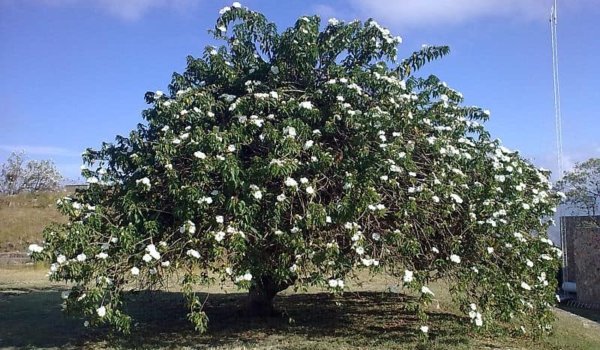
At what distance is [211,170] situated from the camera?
277 inches

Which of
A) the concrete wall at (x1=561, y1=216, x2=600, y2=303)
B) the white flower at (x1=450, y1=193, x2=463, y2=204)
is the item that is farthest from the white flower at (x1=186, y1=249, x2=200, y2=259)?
the concrete wall at (x1=561, y1=216, x2=600, y2=303)

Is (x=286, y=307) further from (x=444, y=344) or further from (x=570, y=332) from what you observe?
(x=570, y=332)

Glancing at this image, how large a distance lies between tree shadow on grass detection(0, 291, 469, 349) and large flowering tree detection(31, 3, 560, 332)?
112 cm

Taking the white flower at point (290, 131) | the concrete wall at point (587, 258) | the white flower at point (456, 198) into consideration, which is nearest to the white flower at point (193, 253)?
the white flower at point (290, 131)

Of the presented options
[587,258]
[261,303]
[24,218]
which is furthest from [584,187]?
[24,218]

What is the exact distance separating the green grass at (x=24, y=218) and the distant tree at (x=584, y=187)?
18.2 meters

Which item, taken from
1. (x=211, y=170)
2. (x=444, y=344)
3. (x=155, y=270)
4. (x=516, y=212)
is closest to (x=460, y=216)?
(x=516, y=212)

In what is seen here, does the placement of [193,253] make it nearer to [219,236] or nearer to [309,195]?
[219,236]

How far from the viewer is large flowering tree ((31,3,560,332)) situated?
6.96 m

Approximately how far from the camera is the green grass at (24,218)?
24719 millimetres

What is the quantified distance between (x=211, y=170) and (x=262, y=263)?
3.96 ft

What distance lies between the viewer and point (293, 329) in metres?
9.19

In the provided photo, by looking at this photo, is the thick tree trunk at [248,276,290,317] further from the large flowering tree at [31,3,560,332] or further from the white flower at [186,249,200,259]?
the white flower at [186,249,200,259]

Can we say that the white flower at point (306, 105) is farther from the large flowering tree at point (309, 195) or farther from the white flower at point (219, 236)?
the white flower at point (219, 236)
